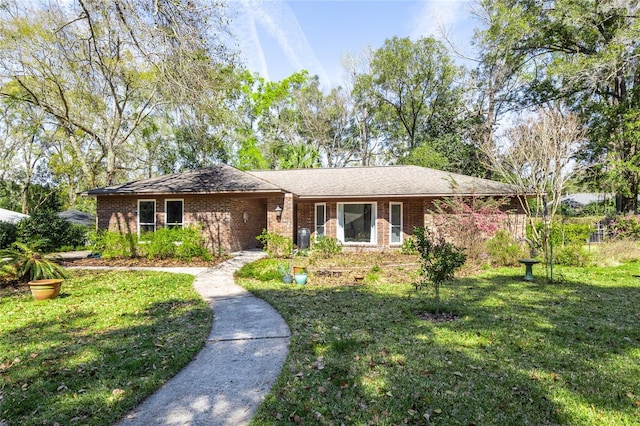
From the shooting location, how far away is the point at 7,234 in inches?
607

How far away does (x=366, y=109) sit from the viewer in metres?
33.8

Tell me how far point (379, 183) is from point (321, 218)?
10.5 ft

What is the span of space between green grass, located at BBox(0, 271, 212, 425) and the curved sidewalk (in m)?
0.19

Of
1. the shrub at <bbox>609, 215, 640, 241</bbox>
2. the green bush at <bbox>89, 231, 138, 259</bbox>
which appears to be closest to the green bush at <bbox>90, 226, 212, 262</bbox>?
the green bush at <bbox>89, 231, 138, 259</bbox>

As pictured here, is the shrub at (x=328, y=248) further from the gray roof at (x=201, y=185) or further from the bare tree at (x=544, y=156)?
the bare tree at (x=544, y=156)

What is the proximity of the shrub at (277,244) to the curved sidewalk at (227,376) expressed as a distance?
258 inches

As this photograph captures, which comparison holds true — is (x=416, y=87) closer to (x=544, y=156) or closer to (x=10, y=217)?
(x=544, y=156)

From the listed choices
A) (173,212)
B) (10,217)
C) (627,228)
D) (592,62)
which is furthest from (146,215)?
(627,228)

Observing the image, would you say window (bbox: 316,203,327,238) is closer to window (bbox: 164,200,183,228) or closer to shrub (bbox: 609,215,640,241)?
window (bbox: 164,200,183,228)

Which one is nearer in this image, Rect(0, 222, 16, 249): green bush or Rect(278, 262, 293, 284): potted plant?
Rect(278, 262, 293, 284): potted plant

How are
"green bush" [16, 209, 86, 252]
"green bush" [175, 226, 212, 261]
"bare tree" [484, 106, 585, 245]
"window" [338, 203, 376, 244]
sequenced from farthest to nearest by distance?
"green bush" [16, 209, 86, 252]
"window" [338, 203, 376, 244]
"bare tree" [484, 106, 585, 245]
"green bush" [175, 226, 212, 261]

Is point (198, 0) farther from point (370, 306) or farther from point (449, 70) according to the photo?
point (449, 70)

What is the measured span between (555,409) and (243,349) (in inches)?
137

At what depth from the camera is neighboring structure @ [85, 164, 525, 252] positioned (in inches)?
545
